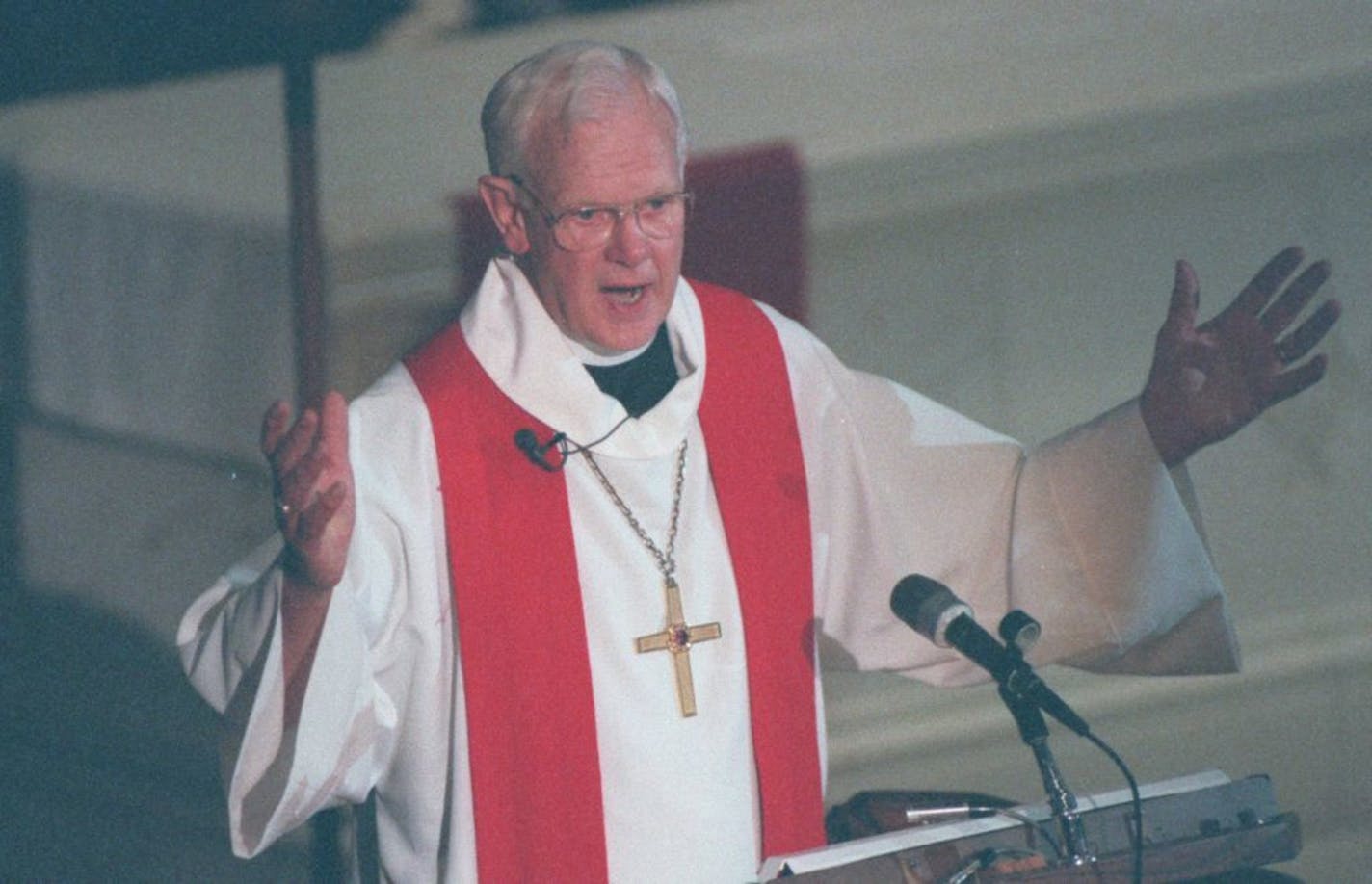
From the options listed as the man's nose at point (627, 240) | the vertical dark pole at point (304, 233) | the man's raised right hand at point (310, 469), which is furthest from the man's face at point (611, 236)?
the vertical dark pole at point (304, 233)

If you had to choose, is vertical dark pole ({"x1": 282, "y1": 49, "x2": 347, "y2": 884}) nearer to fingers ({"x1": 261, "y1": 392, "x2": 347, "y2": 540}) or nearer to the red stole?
the red stole

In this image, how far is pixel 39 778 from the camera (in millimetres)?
4691

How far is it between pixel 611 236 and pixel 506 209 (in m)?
0.20

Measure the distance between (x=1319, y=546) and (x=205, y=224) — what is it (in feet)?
10.1

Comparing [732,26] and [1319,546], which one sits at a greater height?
[732,26]

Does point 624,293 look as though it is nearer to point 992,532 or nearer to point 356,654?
point 356,654

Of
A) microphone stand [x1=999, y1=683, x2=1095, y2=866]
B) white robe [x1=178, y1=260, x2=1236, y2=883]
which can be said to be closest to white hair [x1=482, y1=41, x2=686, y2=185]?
white robe [x1=178, y1=260, x2=1236, y2=883]

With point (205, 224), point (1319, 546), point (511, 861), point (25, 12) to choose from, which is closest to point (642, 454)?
point (511, 861)

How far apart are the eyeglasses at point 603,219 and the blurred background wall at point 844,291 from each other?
145 centimetres

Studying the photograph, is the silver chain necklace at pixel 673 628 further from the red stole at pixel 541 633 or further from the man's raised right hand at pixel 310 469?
the man's raised right hand at pixel 310 469

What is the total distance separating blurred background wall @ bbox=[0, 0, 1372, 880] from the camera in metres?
4.59

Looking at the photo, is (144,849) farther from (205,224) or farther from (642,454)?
(642,454)

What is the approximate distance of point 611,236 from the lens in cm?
318

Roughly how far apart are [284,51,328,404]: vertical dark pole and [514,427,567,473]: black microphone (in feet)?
4.24
